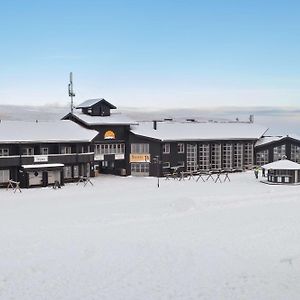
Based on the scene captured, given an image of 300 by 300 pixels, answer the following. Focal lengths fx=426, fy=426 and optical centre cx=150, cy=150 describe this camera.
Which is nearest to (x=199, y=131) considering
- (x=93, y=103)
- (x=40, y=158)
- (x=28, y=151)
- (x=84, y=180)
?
(x=93, y=103)

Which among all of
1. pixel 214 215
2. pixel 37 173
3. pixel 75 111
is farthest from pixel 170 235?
pixel 75 111

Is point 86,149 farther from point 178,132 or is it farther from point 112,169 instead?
point 178,132

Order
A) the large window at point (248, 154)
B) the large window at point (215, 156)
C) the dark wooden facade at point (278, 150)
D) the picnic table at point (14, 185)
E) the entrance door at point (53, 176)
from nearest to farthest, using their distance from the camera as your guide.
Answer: the picnic table at point (14, 185)
the entrance door at point (53, 176)
the large window at point (215, 156)
the large window at point (248, 154)
the dark wooden facade at point (278, 150)

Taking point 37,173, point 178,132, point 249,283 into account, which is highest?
point 178,132

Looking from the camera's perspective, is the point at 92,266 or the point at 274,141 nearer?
the point at 92,266

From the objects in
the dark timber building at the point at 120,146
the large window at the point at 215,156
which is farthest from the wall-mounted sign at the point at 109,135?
the large window at the point at 215,156

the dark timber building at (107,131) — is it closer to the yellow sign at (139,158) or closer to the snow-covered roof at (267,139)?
the yellow sign at (139,158)
